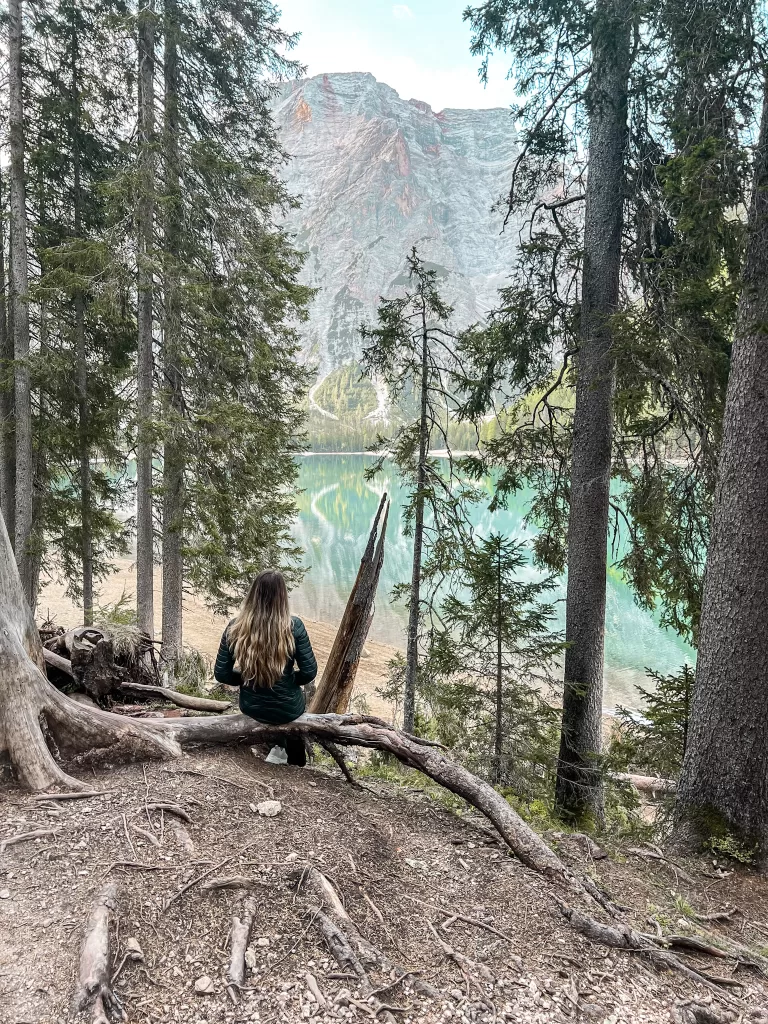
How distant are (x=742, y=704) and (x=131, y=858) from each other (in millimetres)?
3908

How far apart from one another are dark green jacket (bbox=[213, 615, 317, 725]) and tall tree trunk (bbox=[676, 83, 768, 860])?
2.89 m

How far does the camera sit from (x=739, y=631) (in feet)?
13.1

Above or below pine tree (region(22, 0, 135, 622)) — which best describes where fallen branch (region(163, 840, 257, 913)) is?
below

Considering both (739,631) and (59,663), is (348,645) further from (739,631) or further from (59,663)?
(739,631)

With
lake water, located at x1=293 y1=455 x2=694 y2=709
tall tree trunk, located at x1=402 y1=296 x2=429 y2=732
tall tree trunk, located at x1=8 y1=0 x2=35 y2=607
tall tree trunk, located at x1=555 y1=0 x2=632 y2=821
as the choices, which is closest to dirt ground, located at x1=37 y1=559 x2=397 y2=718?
A: lake water, located at x1=293 y1=455 x2=694 y2=709

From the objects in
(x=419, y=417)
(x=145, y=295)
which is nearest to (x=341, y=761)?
(x=419, y=417)

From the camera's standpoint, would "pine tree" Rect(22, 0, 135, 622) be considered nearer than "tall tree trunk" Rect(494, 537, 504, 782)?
No

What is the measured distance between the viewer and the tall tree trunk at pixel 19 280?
29.0 ft

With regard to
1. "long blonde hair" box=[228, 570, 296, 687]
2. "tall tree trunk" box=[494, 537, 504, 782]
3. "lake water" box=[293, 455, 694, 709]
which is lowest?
"lake water" box=[293, 455, 694, 709]

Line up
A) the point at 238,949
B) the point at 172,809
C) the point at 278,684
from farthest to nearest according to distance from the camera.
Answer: the point at 278,684
the point at 172,809
the point at 238,949

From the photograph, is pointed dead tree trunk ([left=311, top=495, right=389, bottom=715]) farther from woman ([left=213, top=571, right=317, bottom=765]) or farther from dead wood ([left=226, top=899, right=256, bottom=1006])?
dead wood ([left=226, top=899, right=256, bottom=1006])

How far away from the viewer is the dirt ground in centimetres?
1551

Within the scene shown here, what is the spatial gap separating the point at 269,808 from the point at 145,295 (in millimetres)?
7881

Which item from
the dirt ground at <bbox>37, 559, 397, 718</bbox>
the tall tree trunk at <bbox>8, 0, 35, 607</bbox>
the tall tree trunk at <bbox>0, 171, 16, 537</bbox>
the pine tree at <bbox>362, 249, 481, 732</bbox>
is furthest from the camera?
the dirt ground at <bbox>37, 559, 397, 718</bbox>
